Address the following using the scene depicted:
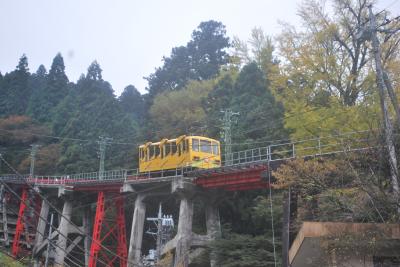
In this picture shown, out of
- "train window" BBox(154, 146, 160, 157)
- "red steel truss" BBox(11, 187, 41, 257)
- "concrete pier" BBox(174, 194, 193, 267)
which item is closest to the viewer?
"concrete pier" BBox(174, 194, 193, 267)

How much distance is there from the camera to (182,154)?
2742 cm

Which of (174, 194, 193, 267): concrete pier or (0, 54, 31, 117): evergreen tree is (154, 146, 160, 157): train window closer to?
(174, 194, 193, 267): concrete pier

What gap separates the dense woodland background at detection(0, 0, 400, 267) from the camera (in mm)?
14539

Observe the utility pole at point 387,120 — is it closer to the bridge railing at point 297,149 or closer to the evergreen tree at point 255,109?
the bridge railing at point 297,149

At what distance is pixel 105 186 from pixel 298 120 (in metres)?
16.7

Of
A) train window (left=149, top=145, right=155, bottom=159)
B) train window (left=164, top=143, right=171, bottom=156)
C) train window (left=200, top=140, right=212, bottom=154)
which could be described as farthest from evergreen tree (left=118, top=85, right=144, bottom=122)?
train window (left=200, top=140, right=212, bottom=154)

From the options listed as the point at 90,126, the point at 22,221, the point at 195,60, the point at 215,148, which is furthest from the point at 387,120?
the point at 195,60

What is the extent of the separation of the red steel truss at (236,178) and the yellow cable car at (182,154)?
2.29m

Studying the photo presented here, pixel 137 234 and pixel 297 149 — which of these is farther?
pixel 137 234

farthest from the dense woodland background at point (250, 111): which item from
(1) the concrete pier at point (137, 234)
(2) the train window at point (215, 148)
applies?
(1) the concrete pier at point (137, 234)

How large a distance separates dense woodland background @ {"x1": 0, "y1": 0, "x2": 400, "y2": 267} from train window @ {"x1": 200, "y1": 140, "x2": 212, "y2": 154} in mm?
2727

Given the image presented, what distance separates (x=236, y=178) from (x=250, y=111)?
1117cm

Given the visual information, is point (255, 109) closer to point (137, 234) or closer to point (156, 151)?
point (156, 151)

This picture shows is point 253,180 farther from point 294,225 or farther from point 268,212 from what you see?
point 294,225
